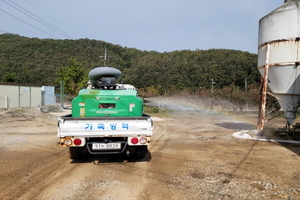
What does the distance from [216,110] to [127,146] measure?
29.6 metres

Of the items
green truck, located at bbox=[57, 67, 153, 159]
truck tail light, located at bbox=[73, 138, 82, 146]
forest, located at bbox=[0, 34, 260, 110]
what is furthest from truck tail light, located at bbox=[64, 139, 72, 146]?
forest, located at bbox=[0, 34, 260, 110]

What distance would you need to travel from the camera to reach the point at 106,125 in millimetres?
6121

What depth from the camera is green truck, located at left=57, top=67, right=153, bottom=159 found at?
6.06 metres

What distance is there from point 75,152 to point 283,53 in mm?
9190

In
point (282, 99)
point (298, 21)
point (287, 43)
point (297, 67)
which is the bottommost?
point (282, 99)

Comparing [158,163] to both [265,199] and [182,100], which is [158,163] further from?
[182,100]

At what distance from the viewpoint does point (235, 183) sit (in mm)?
5121

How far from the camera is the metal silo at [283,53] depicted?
10250 millimetres

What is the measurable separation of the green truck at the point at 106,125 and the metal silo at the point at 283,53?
278 inches

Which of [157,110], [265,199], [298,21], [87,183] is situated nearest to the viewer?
[265,199]

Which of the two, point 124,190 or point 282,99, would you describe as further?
point 282,99

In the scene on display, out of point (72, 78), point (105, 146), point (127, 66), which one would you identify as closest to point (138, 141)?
point (105, 146)

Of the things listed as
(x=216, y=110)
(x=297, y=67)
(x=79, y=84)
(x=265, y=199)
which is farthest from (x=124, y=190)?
(x=79, y=84)

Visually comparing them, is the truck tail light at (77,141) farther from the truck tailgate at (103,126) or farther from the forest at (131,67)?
the forest at (131,67)
